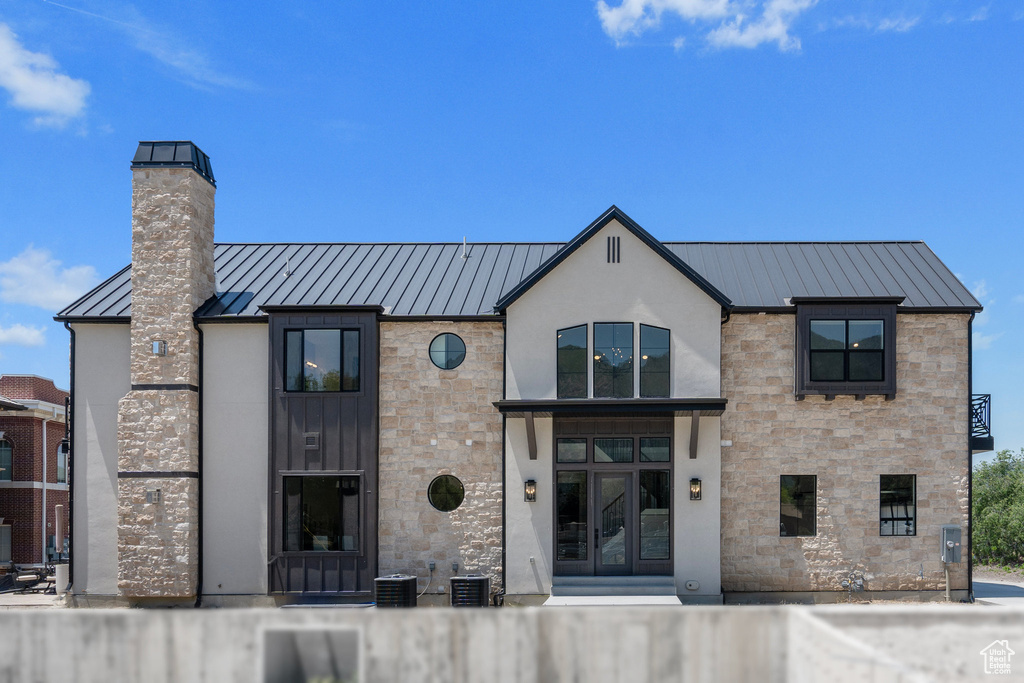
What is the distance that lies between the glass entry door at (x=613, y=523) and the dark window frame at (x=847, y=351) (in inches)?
168

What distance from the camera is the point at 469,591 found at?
15.1 metres

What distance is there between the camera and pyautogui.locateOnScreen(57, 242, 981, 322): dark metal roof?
1728 centimetres

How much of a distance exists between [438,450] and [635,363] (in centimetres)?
458

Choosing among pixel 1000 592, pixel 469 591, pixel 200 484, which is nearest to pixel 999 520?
pixel 1000 592

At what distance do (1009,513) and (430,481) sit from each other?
17345mm

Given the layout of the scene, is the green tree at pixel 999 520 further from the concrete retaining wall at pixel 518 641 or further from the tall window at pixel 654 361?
the concrete retaining wall at pixel 518 641

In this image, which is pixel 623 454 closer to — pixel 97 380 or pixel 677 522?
pixel 677 522

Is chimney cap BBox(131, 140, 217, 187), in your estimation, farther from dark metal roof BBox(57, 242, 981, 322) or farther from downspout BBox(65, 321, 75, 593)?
downspout BBox(65, 321, 75, 593)

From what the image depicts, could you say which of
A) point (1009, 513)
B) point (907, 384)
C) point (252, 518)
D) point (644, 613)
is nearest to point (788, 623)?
point (644, 613)

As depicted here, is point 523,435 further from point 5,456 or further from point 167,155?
point 5,456

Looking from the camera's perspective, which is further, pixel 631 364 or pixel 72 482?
pixel 72 482

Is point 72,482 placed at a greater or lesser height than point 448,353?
lesser

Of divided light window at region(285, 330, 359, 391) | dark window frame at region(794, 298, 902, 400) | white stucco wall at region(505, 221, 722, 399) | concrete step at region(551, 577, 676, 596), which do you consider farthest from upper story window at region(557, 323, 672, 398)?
divided light window at region(285, 330, 359, 391)

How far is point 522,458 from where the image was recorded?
16406 millimetres
